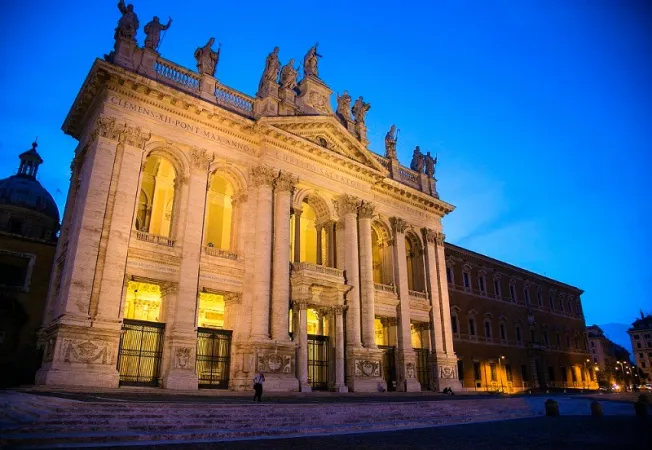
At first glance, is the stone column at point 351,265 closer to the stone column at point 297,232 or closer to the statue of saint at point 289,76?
the stone column at point 297,232

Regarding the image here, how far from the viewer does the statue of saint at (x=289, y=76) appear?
88.8 ft

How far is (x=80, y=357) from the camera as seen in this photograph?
651 inches

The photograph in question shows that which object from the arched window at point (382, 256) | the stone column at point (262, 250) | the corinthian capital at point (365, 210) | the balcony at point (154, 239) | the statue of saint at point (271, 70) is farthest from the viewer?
the arched window at point (382, 256)

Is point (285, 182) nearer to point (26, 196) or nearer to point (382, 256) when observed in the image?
point (382, 256)

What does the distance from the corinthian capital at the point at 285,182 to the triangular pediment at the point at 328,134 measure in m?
2.40

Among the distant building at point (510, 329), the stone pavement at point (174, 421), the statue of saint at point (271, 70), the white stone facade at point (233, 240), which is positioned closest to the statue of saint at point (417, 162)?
the white stone facade at point (233, 240)

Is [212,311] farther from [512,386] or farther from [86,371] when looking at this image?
[512,386]

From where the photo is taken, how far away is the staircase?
8.41 meters

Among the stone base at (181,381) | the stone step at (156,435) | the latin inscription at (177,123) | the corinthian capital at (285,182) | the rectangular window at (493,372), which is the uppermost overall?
the latin inscription at (177,123)

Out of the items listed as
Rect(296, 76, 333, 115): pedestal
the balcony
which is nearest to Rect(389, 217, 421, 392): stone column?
Rect(296, 76, 333, 115): pedestal

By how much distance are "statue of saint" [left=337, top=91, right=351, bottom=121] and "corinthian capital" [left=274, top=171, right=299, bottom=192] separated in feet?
26.2

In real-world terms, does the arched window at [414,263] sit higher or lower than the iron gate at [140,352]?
higher

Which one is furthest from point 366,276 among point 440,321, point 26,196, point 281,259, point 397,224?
point 26,196

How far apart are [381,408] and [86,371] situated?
34.5 feet
